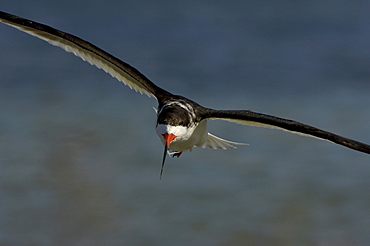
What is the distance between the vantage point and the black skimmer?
10.3 m

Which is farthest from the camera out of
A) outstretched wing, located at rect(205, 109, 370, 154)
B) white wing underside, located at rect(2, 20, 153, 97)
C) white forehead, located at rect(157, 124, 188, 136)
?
white wing underside, located at rect(2, 20, 153, 97)

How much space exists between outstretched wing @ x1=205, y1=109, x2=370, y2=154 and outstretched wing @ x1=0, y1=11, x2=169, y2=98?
1.53 meters

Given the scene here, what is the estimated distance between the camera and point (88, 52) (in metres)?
12.5

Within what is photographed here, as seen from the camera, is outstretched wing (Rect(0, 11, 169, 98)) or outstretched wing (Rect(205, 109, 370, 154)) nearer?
outstretched wing (Rect(205, 109, 370, 154))

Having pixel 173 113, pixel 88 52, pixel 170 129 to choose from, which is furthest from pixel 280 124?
pixel 88 52

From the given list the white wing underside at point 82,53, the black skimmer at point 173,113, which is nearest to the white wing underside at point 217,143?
the black skimmer at point 173,113

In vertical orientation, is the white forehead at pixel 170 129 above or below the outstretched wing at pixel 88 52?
below

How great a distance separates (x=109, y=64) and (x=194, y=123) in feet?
8.75

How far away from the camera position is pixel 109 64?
12.6 m

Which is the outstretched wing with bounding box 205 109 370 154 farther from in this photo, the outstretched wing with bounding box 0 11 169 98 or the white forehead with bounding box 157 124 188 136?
the outstretched wing with bounding box 0 11 169 98

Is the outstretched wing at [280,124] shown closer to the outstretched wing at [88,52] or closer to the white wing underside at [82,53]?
the outstretched wing at [88,52]

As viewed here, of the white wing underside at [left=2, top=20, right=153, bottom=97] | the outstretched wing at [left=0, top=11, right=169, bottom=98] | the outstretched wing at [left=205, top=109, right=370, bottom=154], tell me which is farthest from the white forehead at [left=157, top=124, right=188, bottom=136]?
the white wing underside at [left=2, top=20, right=153, bottom=97]

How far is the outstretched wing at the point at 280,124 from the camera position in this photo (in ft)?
33.8

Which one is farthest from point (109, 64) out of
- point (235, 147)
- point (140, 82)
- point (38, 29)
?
point (235, 147)
